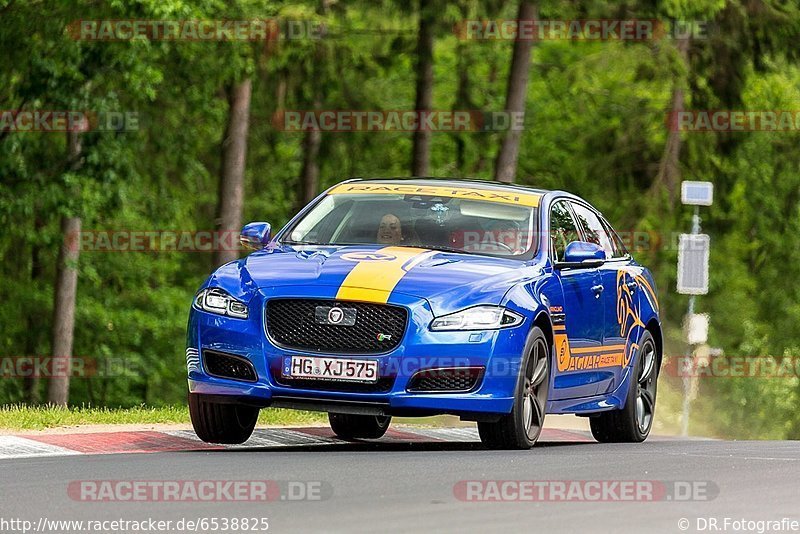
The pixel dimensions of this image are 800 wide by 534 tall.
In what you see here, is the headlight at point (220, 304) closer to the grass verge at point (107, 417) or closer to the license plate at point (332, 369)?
the license plate at point (332, 369)

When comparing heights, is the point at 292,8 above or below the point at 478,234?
above

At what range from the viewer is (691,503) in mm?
9180

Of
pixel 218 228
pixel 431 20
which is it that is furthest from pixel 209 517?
pixel 218 228

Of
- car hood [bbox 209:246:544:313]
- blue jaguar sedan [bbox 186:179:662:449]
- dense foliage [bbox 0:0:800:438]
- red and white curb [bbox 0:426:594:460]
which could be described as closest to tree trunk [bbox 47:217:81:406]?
dense foliage [bbox 0:0:800:438]

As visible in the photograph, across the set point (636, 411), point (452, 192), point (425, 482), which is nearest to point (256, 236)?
point (452, 192)

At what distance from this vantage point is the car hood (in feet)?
37.7

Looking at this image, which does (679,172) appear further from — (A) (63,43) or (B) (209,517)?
(B) (209,517)

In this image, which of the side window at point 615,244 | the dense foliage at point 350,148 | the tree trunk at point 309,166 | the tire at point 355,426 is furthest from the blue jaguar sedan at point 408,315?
the tree trunk at point 309,166

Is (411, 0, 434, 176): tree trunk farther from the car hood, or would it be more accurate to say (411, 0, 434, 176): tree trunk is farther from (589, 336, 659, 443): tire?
the car hood

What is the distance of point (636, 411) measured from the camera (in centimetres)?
1505

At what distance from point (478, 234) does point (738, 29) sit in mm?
27318

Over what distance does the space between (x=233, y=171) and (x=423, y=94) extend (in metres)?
4.75

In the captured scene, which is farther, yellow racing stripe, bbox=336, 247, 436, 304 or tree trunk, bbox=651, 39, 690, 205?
tree trunk, bbox=651, 39, 690, 205

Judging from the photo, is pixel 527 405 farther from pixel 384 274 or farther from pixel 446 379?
pixel 384 274
